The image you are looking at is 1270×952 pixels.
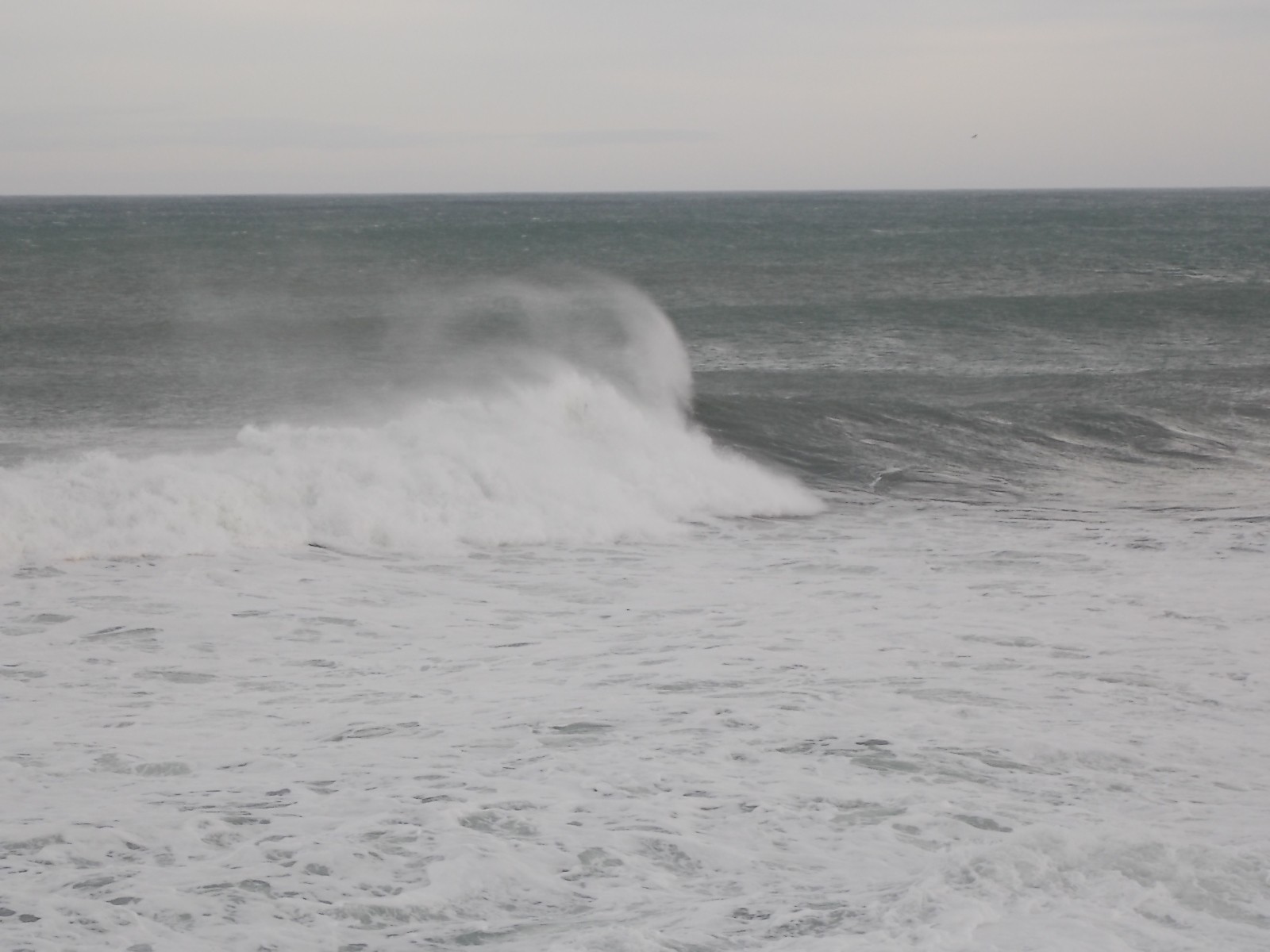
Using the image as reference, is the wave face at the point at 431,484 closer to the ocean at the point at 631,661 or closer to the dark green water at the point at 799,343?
the ocean at the point at 631,661

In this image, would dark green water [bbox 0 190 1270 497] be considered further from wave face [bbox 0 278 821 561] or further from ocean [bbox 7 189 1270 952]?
wave face [bbox 0 278 821 561]

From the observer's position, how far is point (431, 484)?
12.4m

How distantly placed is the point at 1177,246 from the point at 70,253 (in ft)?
160

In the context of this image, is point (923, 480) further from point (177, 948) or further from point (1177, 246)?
point (1177, 246)

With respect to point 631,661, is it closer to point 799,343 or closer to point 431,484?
point 431,484

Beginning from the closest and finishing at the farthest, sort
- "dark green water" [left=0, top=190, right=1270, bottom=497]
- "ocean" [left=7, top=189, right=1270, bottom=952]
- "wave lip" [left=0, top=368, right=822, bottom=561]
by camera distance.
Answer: "ocean" [left=7, top=189, right=1270, bottom=952] → "wave lip" [left=0, top=368, right=822, bottom=561] → "dark green water" [left=0, top=190, right=1270, bottom=497]

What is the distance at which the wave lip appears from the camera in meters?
10.6

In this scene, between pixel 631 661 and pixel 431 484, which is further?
pixel 431 484

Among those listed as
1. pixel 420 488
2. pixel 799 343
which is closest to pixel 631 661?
pixel 420 488

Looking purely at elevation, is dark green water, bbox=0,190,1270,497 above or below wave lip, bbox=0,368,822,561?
above

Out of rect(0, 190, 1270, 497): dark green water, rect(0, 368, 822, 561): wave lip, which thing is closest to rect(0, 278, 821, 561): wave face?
rect(0, 368, 822, 561): wave lip

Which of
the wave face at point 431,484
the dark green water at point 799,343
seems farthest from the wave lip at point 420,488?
the dark green water at point 799,343

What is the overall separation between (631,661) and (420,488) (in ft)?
15.4

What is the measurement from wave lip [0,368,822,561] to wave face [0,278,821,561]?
0.02 m
